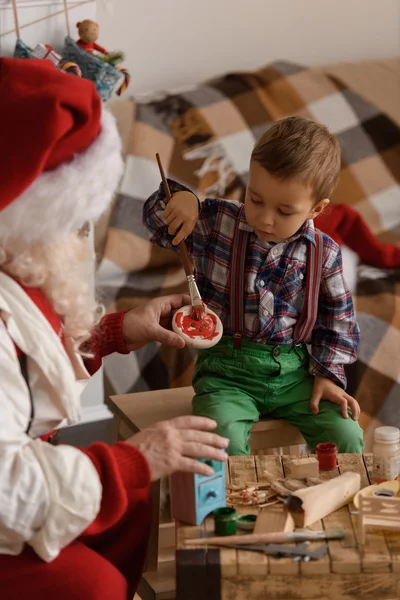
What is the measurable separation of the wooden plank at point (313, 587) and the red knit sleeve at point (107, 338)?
514 mm

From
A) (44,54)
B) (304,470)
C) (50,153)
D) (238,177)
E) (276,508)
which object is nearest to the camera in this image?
(50,153)

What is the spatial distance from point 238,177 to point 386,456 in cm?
149

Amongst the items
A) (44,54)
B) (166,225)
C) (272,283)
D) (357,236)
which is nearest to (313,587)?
(272,283)

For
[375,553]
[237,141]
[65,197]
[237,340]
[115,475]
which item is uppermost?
[65,197]

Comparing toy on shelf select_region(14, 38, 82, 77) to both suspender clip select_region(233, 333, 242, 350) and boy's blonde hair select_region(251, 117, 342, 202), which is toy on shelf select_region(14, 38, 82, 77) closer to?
boy's blonde hair select_region(251, 117, 342, 202)

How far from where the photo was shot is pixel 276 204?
159cm

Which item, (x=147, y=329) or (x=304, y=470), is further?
(x=147, y=329)

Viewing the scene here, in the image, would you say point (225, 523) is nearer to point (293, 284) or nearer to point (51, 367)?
point (51, 367)

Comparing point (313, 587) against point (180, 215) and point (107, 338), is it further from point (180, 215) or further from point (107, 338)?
point (180, 215)

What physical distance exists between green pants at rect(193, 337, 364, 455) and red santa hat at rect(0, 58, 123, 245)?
0.58 meters

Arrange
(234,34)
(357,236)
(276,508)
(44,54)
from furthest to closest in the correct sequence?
(234,34), (357,236), (44,54), (276,508)

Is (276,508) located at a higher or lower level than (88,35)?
lower

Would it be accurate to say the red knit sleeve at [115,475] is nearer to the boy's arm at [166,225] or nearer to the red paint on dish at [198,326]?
the red paint on dish at [198,326]

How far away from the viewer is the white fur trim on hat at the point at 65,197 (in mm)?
1169
